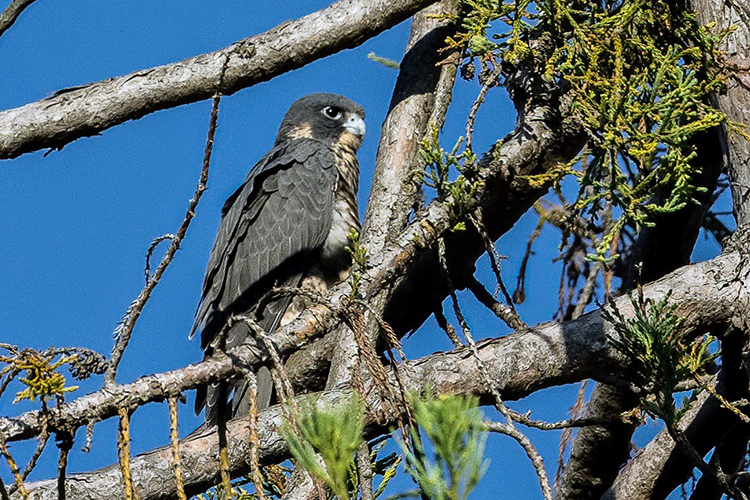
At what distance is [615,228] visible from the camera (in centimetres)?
281

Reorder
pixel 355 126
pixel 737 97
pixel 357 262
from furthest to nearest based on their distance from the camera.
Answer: pixel 355 126 → pixel 737 97 → pixel 357 262

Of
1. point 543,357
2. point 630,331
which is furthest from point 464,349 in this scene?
point 630,331

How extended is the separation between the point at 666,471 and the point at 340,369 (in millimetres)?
1504

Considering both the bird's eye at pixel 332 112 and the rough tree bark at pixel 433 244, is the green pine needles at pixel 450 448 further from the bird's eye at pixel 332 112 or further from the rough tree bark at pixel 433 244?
the bird's eye at pixel 332 112

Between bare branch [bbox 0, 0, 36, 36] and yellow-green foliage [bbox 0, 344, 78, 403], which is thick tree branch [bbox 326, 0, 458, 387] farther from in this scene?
yellow-green foliage [bbox 0, 344, 78, 403]

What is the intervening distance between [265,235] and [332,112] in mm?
1501

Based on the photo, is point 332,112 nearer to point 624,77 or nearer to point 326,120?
point 326,120

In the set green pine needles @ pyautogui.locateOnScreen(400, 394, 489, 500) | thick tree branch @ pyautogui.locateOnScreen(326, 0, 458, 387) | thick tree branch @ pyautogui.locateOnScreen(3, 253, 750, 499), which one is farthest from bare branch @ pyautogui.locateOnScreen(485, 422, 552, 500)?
thick tree branch @ pyautogui.locateOnScreen(326, 0, 458, 387)

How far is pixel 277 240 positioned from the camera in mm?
5672

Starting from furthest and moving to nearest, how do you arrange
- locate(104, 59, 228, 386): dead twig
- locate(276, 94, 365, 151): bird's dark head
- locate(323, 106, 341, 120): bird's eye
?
locate(323, 106, 341, 120): bird's eye, locate(276, 94, 365, 151): bird's dark head, locate(104, 59, 228, 386): dead twig

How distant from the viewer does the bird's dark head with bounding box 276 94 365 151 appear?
666 centimetres

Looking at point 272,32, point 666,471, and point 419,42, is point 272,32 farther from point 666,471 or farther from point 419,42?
point 666,471

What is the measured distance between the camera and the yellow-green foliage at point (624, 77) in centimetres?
301

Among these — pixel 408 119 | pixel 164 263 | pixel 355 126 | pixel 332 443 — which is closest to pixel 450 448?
pixel 332 443
